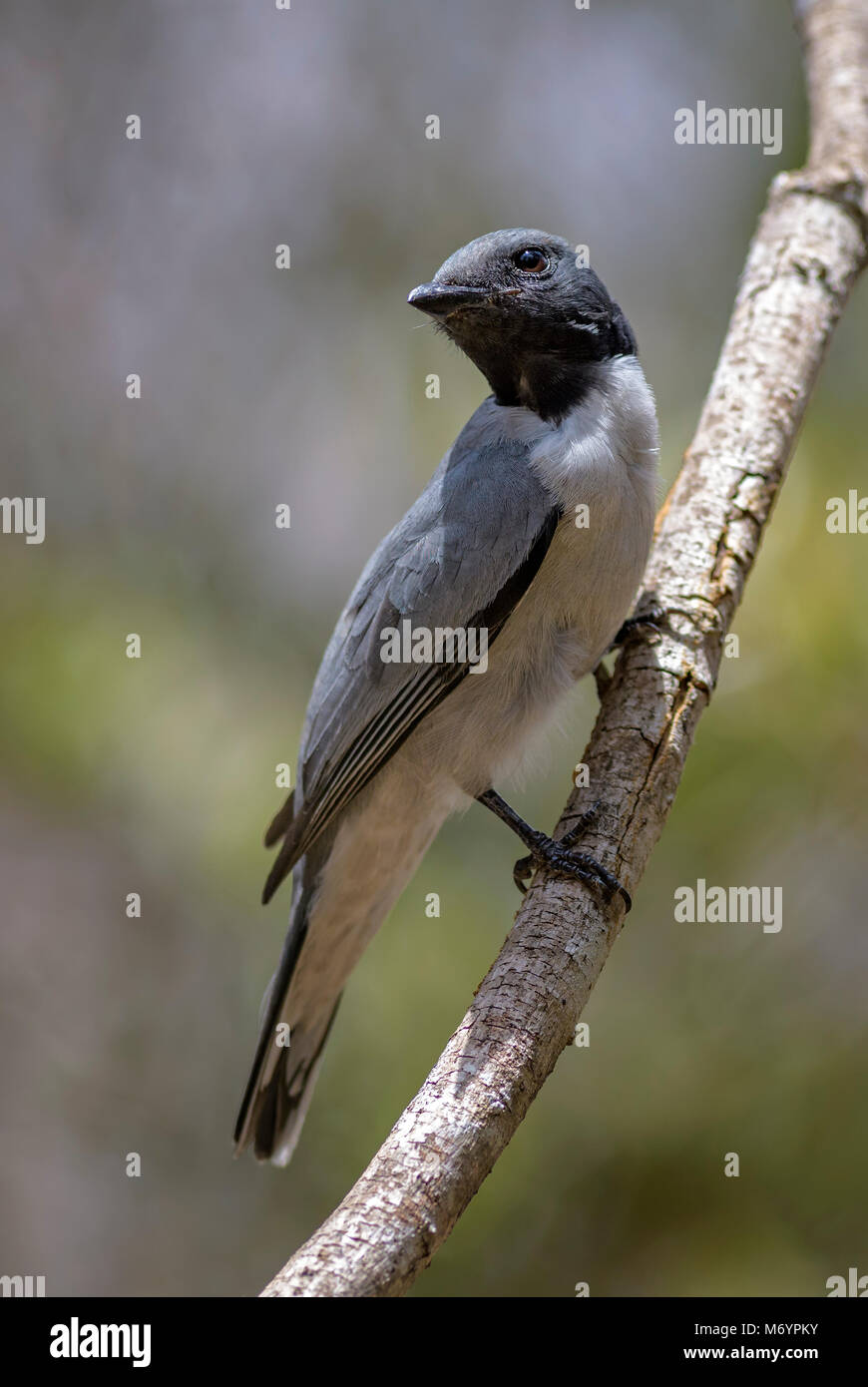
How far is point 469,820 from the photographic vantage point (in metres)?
4.60

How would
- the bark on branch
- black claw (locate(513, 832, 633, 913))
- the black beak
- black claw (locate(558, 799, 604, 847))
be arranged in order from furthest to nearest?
the black beak → black claw (locate(558, 799, 604, 847)) → black claw (locate(513, 832, 633, 913)) → the bark on branch

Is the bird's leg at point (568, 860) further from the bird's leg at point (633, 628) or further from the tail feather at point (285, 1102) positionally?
the tail feather at point (285, 1102)

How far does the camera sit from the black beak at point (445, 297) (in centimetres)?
314

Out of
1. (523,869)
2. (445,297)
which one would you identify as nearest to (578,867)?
(523,869)

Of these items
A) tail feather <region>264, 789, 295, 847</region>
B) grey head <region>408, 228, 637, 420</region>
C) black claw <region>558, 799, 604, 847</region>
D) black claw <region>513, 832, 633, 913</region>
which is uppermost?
grey head <region>408, 228, 637, 420</region>

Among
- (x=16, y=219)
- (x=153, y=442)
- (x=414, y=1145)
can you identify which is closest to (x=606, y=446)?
(x=414, y=1145)

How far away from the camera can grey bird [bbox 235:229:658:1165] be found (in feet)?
10.1

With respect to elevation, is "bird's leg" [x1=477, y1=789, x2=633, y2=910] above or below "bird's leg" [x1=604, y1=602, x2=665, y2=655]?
below

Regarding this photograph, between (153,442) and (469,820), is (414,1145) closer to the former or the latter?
(469,820)

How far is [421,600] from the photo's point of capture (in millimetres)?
3137

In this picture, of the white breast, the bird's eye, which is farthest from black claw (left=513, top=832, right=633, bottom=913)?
the bird's eye

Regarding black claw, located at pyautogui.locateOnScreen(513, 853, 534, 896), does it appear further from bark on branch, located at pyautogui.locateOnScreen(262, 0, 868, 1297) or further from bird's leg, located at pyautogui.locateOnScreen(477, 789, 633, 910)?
bark on branch, located at pyautogui.locateOnScreen(262, 0, 868, 1297)

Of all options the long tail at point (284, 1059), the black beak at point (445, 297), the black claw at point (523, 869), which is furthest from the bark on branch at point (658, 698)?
the long tail at point (284, 1059)

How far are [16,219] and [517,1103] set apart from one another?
561cm
